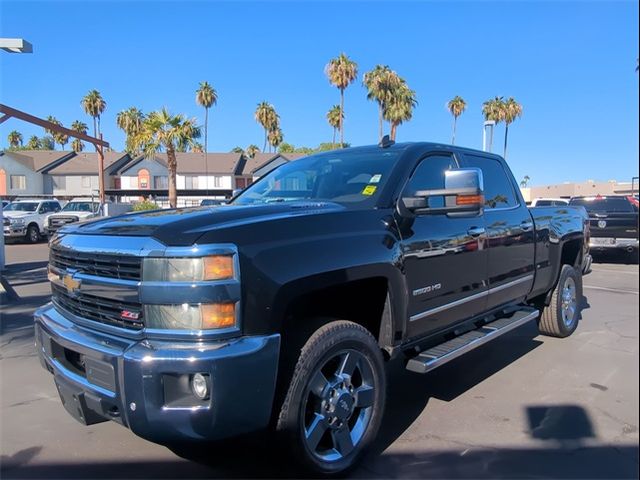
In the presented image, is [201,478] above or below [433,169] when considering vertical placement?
below

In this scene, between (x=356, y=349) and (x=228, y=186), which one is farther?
(x=228, y=186)

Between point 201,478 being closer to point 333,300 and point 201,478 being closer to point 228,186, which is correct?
point 333,300

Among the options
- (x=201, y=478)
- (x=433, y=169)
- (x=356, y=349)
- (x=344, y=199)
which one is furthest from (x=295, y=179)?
(x=201, y=478)

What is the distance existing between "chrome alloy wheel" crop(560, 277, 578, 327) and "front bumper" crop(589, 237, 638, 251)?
7709mm

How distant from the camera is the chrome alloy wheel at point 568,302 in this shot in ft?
19.9

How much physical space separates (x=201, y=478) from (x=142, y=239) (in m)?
1.50

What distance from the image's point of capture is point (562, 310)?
6039 millimetres

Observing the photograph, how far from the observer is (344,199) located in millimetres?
3633

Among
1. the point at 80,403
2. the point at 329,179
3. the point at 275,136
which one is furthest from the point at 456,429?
the point at 275,136

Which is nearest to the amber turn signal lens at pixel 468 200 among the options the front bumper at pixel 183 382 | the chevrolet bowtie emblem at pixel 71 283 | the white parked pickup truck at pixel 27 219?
the front bumper at pixel 183 382

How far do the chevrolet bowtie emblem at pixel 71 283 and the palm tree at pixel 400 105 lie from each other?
3733 cm

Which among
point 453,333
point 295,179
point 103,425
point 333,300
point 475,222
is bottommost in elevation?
point 103,425

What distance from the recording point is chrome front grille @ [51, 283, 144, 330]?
2559 mm

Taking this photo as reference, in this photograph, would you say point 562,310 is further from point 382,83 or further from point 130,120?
point 130,120
